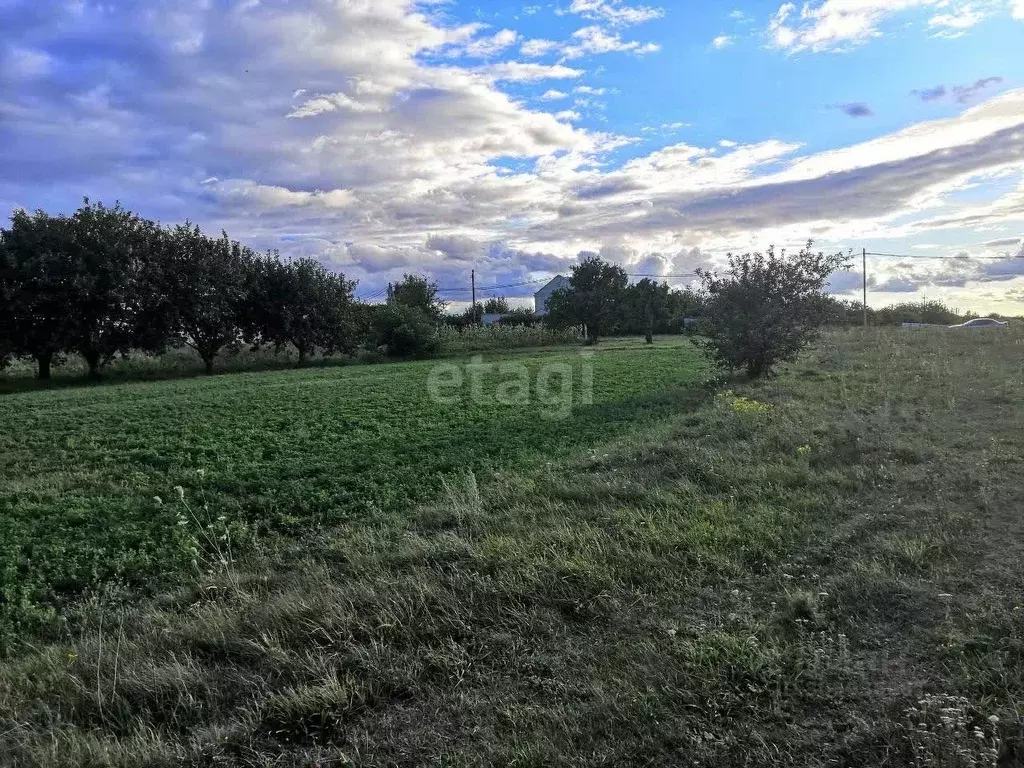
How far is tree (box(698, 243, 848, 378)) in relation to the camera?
1587 centimetres

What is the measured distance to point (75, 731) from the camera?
3121 millimetres

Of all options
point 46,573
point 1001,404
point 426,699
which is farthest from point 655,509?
point 1001,404

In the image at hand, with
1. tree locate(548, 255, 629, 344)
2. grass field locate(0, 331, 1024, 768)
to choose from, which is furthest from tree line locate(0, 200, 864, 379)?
tree locate(548, 255, 629, 344)

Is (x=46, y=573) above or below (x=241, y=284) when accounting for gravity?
below

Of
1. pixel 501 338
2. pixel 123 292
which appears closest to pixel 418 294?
pixel 501 338

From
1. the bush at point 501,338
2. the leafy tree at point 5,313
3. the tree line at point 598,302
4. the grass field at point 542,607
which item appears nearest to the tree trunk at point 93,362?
the leafy tree at point 5,313

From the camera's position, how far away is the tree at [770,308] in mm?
15867

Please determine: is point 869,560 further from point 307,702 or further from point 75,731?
point 75,731

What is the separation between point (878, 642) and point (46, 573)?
20.8ft

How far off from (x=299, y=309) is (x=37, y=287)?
11986mm

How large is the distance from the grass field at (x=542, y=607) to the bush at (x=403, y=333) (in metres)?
27.8

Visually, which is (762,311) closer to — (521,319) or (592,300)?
(592,300)

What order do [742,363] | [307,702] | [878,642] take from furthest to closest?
[742,363] → [878,642] → [307,702]

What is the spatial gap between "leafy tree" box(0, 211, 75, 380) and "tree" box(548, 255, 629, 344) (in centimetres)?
3035
